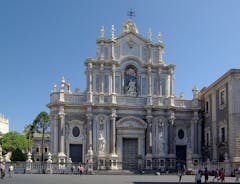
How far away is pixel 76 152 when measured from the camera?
4872cm

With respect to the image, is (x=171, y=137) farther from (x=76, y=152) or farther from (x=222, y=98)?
(x=76, y=152)

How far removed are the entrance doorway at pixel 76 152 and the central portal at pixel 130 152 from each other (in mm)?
5002

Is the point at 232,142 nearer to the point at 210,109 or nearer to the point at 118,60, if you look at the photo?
the point at 210,109

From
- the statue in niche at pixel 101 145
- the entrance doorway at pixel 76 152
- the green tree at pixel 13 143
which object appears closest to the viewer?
the statue in niche at pixel 101 145

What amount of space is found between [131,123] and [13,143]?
90.9 feet

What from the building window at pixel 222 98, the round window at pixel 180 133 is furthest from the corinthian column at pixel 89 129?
the building window at pixel 222 98

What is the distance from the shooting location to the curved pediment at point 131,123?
49375mm

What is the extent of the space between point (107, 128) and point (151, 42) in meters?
11.7

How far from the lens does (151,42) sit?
5206 centimetres

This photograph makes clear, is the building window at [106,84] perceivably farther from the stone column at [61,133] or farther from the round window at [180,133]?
the round window at [180,133]

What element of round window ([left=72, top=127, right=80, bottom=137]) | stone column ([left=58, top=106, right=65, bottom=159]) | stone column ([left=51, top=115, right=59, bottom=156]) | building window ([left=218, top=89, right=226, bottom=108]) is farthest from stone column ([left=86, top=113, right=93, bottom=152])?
building window ([left=218, top=89, right=226, bottom=108])

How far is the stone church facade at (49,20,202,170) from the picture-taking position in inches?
1905

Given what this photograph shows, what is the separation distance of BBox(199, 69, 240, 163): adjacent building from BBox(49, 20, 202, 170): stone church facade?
191 cm

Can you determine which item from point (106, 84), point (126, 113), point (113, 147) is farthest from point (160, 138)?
point (106, 84)
